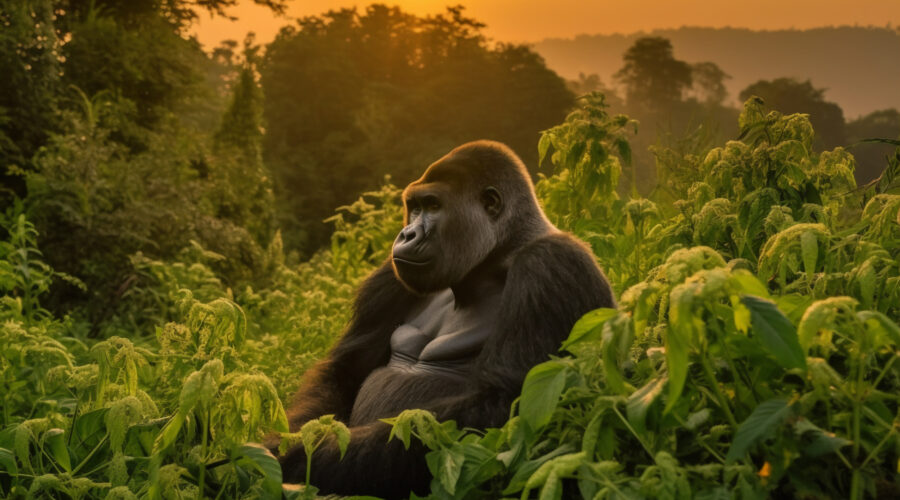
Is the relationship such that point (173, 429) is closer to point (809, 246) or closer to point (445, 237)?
point (445, 237)

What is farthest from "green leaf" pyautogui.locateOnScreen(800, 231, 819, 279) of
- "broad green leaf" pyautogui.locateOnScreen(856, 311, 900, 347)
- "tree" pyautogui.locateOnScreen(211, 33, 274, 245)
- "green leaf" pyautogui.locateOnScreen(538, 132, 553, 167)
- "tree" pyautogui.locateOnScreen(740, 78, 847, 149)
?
"tree" pyautogui.locateOnScreen(740, 78, 847, 149)

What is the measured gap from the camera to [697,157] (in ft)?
13.7

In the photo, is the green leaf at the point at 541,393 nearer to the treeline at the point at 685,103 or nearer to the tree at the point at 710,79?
the treeline at the point at 685,103

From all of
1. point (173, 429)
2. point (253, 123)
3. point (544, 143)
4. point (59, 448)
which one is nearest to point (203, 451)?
point (173, 429)

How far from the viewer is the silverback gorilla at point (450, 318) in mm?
2238

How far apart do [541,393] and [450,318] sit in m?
1.14

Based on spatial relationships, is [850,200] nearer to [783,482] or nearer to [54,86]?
[783,482]

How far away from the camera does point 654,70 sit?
41.2 metres

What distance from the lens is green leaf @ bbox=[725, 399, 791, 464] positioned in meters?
1.31

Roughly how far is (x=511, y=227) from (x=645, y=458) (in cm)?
114

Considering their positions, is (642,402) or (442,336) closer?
(642,402)

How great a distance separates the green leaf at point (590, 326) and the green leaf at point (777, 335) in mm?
271

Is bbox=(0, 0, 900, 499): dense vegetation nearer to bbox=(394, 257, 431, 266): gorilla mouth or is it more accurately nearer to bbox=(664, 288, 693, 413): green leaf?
bbox=(664, 288, 693, 413): green leaf

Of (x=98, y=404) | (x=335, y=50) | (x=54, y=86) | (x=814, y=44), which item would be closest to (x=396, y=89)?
(x=335, y=50)
